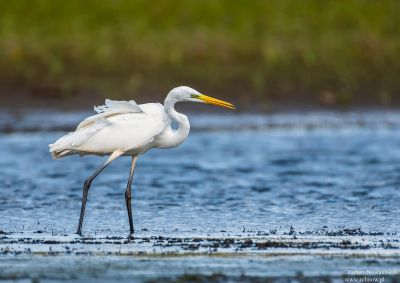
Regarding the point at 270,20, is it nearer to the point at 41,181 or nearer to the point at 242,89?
the point at 242,89

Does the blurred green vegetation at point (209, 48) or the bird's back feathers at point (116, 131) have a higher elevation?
the blurred green vegetation at point (209, 48)

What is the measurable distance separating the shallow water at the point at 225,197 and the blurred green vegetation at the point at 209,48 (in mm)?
753

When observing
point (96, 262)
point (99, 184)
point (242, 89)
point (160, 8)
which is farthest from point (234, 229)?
point (160, 8)

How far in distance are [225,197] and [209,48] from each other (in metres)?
9.13

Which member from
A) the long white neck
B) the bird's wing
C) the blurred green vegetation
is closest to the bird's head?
the long white neck

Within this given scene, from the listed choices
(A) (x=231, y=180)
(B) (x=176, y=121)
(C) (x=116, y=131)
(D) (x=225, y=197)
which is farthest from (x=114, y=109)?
(A) (x=231, y=180)

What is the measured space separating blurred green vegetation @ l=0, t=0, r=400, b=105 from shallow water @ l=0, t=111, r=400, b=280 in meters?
0.75

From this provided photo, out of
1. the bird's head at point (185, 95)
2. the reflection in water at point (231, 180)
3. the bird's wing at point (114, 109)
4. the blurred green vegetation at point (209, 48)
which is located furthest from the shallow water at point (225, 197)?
the bird's head at point (185, 95)

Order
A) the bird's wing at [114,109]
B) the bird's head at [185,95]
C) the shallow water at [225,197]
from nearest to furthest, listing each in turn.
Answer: the shallow water at [225,197], the bird's wing at [114,109], the bird's head at [185,95]

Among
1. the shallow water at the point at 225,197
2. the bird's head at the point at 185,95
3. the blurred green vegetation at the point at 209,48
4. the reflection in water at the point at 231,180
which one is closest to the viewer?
the shallow water at the point at 225,197

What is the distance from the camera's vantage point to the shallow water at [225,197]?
9.00 metres

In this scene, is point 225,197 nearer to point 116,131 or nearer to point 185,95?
point 185,95

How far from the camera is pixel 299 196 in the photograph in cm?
1342

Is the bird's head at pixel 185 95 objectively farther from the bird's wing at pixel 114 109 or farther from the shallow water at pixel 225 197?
the shallow water at pixel 225 197
